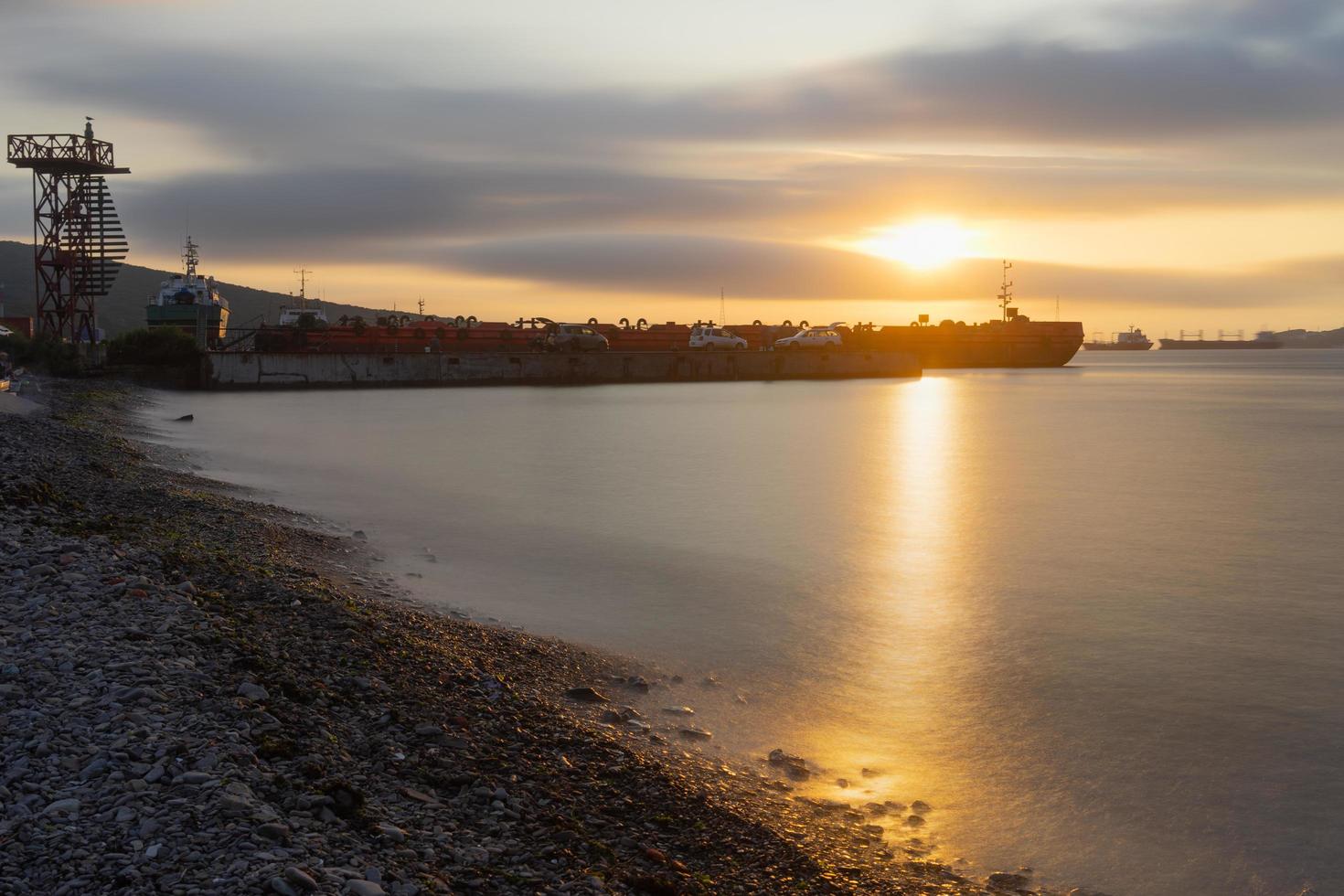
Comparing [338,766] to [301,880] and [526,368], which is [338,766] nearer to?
[301,880]

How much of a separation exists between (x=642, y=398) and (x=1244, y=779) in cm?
4748

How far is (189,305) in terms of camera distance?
62.8 metres

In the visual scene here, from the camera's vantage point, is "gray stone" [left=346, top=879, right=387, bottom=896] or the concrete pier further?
the concrete pier

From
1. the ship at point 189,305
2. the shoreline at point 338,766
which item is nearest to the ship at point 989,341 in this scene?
the ship at point 189,305

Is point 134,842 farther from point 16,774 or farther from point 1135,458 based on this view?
point 1135,458

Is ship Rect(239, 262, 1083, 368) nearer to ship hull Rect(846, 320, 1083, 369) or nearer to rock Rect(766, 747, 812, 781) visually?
ship hull Rect(846, 320, 1083, 369)

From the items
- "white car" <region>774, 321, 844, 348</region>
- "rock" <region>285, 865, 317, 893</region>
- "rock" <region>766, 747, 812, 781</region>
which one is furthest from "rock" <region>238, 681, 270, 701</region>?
"white car" <region>774, 321, 844, 348</region>

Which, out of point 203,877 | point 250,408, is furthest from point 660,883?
point 250,408

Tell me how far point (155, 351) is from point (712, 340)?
3662cm

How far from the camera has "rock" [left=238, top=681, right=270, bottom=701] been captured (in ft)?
19.0

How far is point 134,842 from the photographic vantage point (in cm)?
412

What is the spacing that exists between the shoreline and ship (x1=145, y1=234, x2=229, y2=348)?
54815 millimetres

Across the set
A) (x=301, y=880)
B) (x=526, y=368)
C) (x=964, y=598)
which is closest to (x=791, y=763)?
(x=301, y=880)

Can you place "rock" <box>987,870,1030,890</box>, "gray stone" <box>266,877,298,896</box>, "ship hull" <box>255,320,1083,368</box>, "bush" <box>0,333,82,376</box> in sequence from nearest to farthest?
"gray stone" <box>266,877,298,896</box> < "rock" <box>987,870,1030,890</box> < "bush" <box>0,333,82,376</box> < "ship hull" <box>255,320,1083,368</box>
